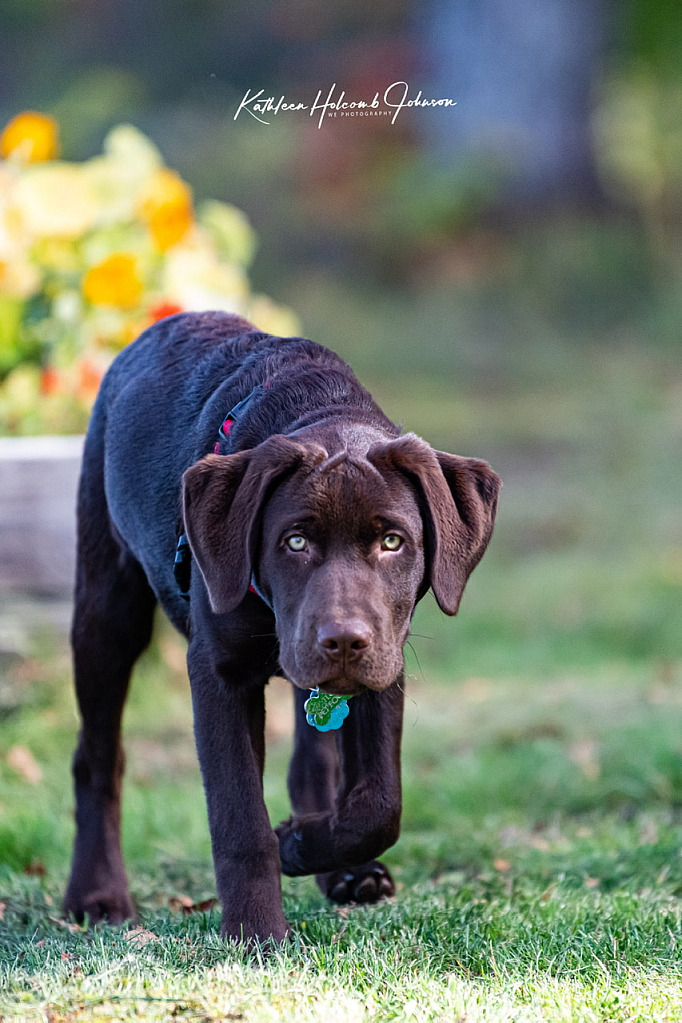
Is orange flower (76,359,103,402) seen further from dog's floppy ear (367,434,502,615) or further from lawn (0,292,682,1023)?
dog's floppy ear (367,434,502,615)

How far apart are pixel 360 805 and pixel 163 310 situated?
3246mm

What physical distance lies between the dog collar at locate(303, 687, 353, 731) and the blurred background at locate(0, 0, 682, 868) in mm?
1559

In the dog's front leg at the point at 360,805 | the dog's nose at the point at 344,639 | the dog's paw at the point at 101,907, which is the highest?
the dog's nose at the point at 344,639

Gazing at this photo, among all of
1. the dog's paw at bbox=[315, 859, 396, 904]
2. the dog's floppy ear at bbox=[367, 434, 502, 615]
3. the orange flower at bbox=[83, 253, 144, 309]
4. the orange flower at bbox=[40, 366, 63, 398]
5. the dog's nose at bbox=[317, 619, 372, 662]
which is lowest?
the dog's paw at bbox=[315, 859, 396, 904]

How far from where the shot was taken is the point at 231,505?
300cm

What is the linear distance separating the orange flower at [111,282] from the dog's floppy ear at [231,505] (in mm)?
3161

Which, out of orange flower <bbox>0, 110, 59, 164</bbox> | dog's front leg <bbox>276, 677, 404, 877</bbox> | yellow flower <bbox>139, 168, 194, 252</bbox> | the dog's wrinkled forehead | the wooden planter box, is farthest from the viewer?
orange flower <bbox>0, 110, 59, 164</bbox>

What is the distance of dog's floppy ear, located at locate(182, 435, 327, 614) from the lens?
2.95m

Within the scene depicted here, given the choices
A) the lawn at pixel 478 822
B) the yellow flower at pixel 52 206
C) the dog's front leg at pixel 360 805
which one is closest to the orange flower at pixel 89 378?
the yellow flower at pixel 52 206

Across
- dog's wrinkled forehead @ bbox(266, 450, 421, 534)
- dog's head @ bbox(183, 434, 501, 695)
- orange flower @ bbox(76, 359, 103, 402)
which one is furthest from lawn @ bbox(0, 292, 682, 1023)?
orange flower @ bbox(76, 359, 103, 402)

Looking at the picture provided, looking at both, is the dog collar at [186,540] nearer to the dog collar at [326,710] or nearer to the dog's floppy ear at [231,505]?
the dog's floppy ear at [231,505]

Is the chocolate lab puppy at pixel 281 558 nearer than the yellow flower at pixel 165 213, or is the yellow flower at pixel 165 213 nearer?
the chocolate lab puppy at pixel 281 558

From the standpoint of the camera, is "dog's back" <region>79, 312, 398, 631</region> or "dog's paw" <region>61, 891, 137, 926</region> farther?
"dog's paw" <region>61, 891, 137, 926</region>

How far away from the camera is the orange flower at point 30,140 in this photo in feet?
21.3
